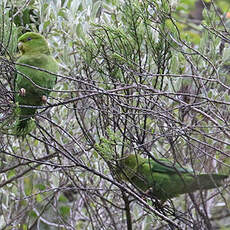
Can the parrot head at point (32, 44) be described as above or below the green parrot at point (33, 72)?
above

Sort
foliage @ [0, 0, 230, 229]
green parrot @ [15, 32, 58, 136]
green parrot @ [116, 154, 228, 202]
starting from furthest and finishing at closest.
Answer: green parrot @ [15, 32, 58, 136], green parrot @ [116, 154, 228, 202], foliage @ [0, 0, 230, 229]

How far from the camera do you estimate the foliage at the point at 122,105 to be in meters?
2.57

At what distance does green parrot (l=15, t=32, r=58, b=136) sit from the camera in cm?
323

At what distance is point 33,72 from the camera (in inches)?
128

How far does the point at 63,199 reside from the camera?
16.6 feet

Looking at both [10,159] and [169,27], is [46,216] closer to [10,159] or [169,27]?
[10,159]

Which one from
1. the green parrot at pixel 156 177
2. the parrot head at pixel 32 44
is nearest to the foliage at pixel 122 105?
the green parrot at pixel 156 177

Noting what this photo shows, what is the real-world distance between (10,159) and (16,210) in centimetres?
57

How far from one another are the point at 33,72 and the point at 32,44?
0.23 meters

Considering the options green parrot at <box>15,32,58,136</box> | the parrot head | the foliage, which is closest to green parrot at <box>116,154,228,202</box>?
the foliage

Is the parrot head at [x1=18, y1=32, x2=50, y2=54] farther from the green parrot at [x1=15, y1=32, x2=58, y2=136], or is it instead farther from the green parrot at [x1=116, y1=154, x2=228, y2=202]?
the green parrot at [x1=116, y1=154, x2=228, y2=202]

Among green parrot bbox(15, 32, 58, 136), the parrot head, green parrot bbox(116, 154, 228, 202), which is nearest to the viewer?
green parrot bbox(116, 154, 228, 202)

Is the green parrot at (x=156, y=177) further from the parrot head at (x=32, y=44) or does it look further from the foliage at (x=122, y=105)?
the parrot head at (x=32, y=44)

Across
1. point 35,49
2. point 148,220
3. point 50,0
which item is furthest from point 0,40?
point 148,220
